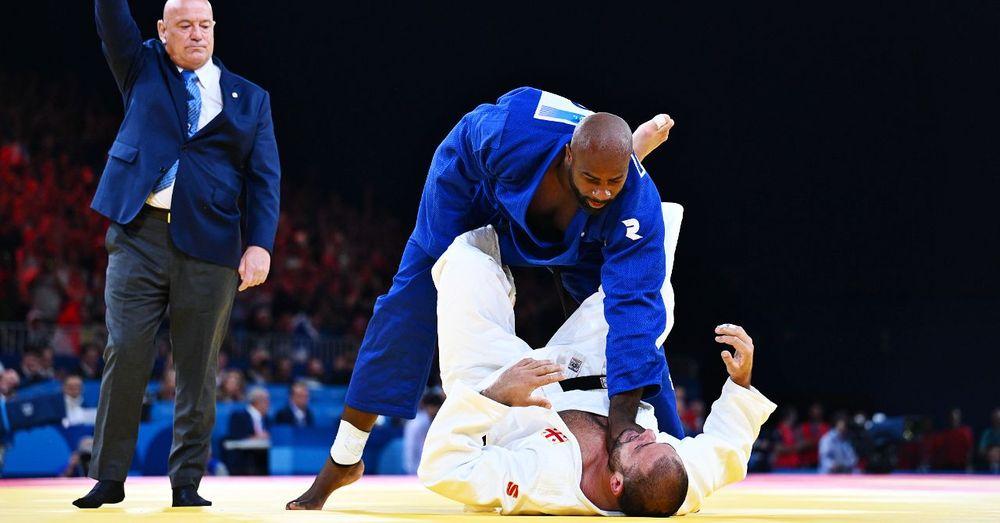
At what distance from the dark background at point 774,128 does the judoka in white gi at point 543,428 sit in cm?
875

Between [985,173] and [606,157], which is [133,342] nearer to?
[606,157]

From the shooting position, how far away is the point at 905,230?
11445 mm

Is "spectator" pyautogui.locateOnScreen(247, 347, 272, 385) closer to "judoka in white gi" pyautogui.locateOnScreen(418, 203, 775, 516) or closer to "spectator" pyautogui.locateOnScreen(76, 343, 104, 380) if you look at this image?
"spectator" pyautogui.locateOnScreen(76, 343, 104, 380)

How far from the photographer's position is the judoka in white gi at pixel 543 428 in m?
2.12

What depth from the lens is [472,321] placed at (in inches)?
89.4

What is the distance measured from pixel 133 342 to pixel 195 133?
51 cm

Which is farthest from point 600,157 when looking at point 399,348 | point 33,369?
point 33,369

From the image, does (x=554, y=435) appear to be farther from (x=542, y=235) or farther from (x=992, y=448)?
(x=992, y=448)

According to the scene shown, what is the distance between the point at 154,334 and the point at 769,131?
32.4 ft

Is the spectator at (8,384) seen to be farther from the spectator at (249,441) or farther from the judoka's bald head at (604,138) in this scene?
the judoka's bald head at (604,138)

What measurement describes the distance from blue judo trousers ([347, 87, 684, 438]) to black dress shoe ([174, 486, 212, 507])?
397 mm

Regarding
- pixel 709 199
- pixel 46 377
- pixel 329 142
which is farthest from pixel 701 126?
pixel 46 377

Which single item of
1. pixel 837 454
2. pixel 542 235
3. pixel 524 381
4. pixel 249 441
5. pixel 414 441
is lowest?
pixel 837 454

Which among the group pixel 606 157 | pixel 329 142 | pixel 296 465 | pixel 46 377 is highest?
pixel 329 142
